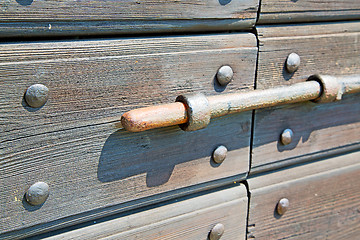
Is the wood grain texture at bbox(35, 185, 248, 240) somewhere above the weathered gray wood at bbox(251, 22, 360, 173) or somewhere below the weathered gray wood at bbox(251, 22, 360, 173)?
below

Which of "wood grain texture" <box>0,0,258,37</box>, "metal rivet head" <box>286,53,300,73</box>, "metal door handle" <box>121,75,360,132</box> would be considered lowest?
"metal door handle" <box>121,75,360,132</box>

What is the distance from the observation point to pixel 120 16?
55 centimetres

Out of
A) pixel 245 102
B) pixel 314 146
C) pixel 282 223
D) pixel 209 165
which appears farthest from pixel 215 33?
pixel 282 223

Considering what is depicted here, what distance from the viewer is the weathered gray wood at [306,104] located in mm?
707

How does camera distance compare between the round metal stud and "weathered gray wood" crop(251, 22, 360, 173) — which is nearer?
the round metal stud

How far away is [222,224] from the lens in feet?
2.47

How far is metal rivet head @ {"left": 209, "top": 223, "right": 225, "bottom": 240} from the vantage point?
737 millimetres

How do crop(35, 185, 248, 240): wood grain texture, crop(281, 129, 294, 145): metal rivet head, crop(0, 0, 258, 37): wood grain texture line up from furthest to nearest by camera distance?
crop(281, 129, 294, 145): metal rivet head → crop(35, 185, 248, 240): wood grain texture → crop(0, 0, 258, 37): wood grain texture

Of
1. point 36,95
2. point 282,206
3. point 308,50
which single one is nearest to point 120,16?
point 36,95

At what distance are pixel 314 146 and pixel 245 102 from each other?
0.30 m

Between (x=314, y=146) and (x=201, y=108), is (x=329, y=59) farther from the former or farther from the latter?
(x=201, y=108)

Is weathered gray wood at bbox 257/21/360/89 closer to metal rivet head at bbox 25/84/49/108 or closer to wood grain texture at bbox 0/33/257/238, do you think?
wood grain texture at bbox 0/33/257/238

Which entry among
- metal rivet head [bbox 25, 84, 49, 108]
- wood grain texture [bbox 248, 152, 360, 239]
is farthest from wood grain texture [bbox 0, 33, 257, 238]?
wood grain texture [bbox 248, 152, 360, 239]

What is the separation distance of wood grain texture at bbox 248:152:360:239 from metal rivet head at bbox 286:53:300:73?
259 millimetres
